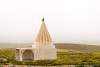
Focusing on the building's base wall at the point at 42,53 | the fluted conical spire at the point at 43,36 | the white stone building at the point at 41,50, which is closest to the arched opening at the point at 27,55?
the white stone building at the point at 41,50

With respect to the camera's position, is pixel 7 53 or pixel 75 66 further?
pixel 7 53

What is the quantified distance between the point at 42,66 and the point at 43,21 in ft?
30.2

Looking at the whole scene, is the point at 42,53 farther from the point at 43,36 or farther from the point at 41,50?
the point at 43,36

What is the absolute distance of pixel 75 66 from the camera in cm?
3691

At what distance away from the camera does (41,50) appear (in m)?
43.0

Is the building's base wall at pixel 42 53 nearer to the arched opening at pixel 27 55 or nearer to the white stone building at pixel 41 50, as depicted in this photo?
the white stone building at pixel 41 50

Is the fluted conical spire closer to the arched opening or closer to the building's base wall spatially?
the building's base wall

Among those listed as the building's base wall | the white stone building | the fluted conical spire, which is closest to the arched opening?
the white stone building

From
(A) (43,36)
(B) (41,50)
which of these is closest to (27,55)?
(B) (41,50)

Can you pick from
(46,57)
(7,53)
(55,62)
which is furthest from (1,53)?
(55,62)

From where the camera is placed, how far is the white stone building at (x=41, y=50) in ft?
141

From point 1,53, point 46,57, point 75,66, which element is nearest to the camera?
point 75,66

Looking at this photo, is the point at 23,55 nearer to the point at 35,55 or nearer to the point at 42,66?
the point at 35,55

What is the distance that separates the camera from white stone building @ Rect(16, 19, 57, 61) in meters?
43.0
